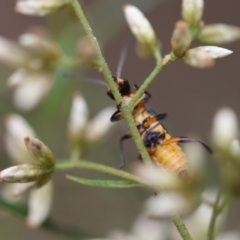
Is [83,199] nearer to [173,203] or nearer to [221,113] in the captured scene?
[221,113]

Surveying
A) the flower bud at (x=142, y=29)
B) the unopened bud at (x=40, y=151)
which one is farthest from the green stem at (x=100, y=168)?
the flower bud at (x=142, y=29)

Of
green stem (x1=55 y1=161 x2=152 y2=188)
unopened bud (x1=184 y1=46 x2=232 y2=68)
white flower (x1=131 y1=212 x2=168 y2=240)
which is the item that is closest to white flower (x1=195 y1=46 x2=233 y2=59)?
unopened bud (x1=184 y1=46 x2=232 y2=68)

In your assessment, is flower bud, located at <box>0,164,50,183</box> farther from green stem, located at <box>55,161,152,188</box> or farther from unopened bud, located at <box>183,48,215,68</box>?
unopened bud, located at <box>183,48,215,68</box>

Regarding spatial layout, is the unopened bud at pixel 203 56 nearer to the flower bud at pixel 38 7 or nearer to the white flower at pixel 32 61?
the flower bud at pixel 38 7

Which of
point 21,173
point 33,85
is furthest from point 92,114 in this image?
point 21,173

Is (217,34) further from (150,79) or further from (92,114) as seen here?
(92,114)

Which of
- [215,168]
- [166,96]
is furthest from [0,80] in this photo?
[166,96]
